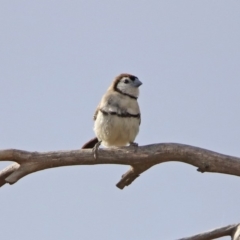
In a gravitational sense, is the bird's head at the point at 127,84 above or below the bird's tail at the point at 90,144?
above

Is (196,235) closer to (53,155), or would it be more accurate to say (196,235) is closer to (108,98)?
(53,155)

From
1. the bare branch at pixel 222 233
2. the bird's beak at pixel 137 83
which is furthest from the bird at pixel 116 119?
the bare branch at pixel 222 233

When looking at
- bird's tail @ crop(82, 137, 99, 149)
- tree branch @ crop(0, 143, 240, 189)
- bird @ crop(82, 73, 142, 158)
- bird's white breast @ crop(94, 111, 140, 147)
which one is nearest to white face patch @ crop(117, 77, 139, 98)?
bird @ crop(82, 73, 142, 158)

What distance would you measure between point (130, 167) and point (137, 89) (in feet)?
4.92

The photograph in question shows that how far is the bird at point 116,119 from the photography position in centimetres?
948

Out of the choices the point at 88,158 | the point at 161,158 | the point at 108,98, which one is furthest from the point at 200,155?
the point at 108,98

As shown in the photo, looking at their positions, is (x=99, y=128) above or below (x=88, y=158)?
above

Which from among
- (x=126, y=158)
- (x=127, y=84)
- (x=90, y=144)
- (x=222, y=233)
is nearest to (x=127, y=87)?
(x=127, y=84)

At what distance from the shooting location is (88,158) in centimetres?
852

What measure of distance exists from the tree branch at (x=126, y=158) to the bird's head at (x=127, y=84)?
1.41m

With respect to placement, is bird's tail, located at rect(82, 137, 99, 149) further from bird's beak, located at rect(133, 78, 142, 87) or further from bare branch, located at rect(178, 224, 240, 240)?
bare branch, located at rect(178, 224, 240, 240)

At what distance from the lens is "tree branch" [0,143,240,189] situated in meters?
8.36

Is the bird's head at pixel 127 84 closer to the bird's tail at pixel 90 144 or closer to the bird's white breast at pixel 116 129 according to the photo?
the bird's white breast at pixel 116 129

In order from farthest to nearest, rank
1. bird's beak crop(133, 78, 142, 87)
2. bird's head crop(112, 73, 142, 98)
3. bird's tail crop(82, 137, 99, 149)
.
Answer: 1. bird's beak crop(133, 78, 142, 87)
2. bird's head crop(112, 73, 142, 98)
3. bird's tail crop(82, 137, 99, 149)
